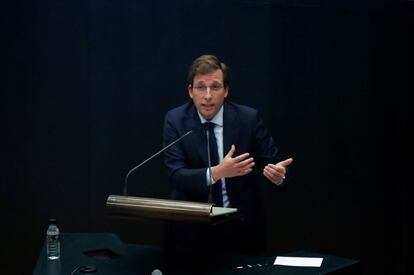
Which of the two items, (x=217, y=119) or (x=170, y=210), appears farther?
(x=217, y=119)

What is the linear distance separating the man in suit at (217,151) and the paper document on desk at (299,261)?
350 millimetres

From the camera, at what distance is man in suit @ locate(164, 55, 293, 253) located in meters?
2.56

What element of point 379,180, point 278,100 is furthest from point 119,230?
point 379,180

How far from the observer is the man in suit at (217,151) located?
8.41 feet

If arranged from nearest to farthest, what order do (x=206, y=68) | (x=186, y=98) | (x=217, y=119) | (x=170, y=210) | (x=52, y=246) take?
(x=170, y=210) < (x=52, y=246) < (x=206, y=68) < (x=217, y=119) < (x=186, y=98)

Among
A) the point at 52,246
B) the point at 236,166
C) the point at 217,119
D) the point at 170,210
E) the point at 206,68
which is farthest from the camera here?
the point at 217,119

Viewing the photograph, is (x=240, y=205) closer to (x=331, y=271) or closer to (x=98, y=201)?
(x=331, y=271)

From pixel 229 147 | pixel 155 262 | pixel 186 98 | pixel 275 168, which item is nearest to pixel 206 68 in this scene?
pixel 229 147

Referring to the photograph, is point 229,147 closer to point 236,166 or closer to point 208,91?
point 208,91

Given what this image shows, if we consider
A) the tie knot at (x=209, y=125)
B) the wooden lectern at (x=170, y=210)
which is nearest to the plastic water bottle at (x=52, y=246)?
the wooden lectern at (x=170, y=210)

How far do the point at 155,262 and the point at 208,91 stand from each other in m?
0.83

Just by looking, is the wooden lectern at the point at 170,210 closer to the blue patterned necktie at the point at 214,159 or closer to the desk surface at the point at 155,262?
the desk surface at the point at 155,262

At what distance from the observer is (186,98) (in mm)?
3984

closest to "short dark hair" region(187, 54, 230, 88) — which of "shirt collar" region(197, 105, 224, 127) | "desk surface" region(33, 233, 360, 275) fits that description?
"shirt collar" region(197, 105, 224, 127)
